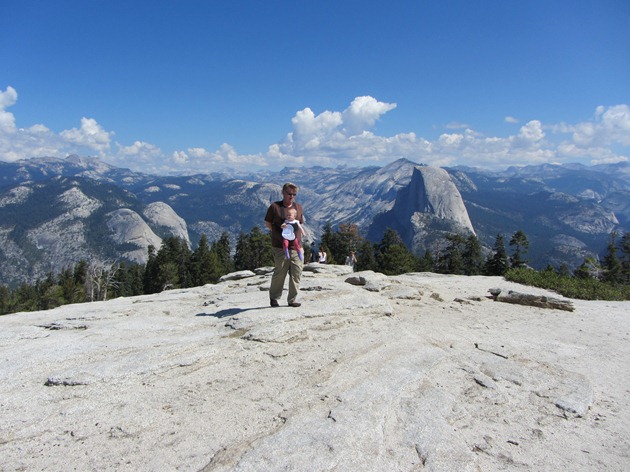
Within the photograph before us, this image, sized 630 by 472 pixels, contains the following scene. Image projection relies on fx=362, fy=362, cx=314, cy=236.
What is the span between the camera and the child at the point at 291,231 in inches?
382

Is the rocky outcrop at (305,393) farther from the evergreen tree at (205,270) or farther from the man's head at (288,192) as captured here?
the evergreen tree at (205,270)

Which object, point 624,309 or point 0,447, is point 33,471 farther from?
point 624,309

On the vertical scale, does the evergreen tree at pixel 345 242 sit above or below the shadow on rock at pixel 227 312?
below

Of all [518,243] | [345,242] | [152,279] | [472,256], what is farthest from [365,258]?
[152,279]

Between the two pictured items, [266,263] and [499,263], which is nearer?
[499,263]

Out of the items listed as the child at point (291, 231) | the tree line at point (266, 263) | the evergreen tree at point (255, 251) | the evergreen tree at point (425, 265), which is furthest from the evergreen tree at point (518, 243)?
the child at point (291, 231)

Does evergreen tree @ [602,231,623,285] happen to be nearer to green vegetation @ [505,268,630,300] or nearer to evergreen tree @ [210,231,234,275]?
green vegetation @ [505,268,630,300]

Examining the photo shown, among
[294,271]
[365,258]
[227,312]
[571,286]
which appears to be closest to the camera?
[294,271]

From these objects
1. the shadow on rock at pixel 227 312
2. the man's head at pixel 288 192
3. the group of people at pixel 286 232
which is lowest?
the shadow on rock at pixel 227 312

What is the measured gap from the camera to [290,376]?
23.5 feet

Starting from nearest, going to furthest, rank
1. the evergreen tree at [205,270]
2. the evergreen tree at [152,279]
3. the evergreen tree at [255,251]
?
1. the evergreen tree at [205,270]
2. the evergreen tree at [152,279]
3. the evergreen tree at [255,251]

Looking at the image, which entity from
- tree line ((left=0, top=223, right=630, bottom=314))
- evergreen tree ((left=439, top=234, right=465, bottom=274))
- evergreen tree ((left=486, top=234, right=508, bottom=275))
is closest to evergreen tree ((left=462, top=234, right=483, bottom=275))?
tree line ((left=0, top=223, right=630, bottom=314))

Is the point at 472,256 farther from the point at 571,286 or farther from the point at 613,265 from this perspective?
A: the point at 571,286

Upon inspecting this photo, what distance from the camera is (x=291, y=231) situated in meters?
9.73
